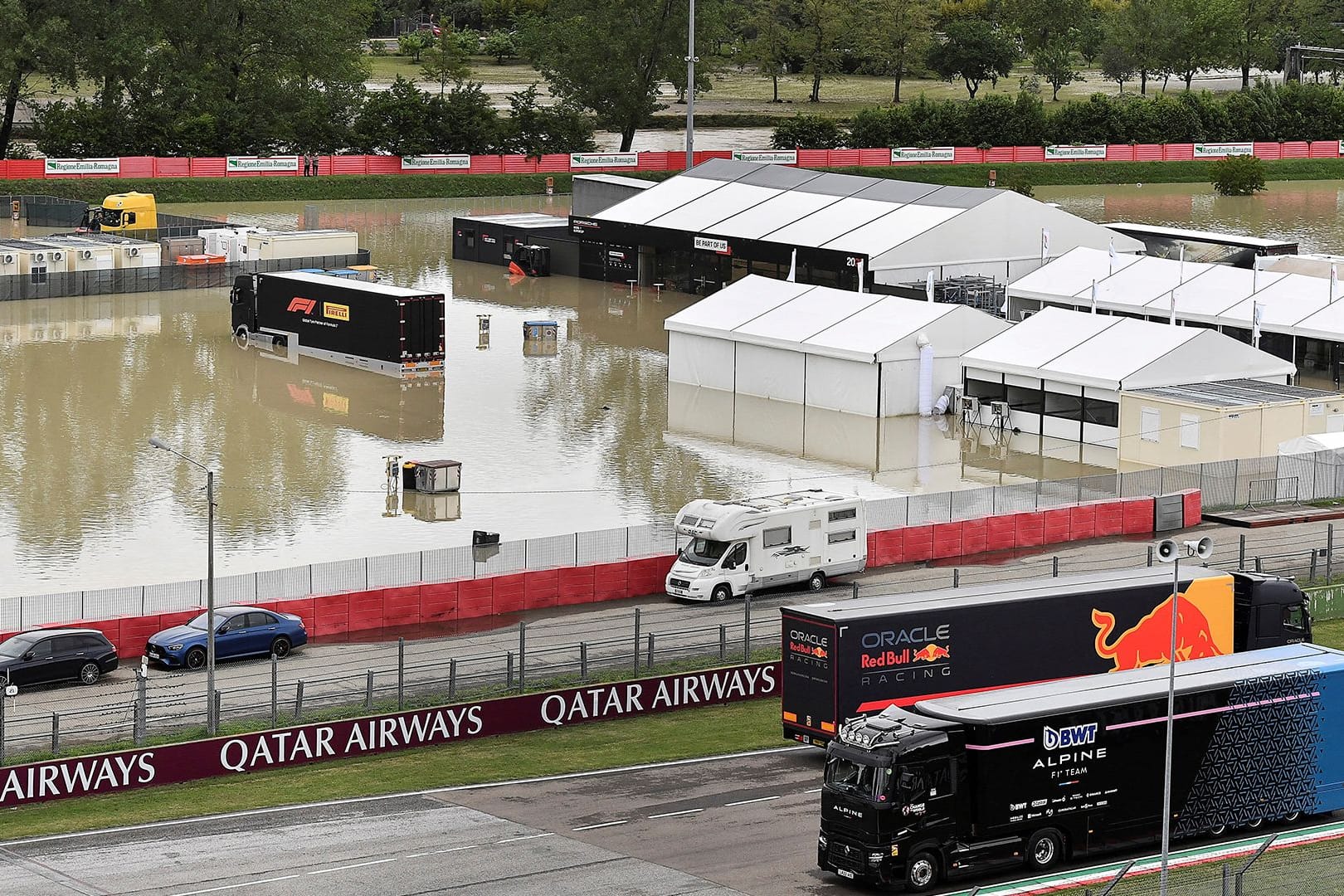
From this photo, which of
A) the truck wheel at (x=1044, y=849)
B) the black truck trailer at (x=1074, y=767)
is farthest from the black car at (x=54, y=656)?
the truck wheel at (x=1044, y=849)

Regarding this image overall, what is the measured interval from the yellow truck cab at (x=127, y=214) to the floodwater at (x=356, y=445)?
1490 centimetres

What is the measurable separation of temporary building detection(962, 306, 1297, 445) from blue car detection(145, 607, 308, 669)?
3042 centimetres

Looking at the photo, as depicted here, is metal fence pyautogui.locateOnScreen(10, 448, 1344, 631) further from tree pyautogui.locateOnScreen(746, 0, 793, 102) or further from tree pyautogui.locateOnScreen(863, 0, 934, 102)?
tree pyautogui.locateOnScreen(746, 0, 793, 102)

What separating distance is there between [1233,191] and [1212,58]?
145ft

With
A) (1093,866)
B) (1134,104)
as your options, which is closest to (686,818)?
(1093,866)

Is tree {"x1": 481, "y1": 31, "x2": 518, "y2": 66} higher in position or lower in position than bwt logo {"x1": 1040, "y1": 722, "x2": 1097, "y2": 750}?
higher

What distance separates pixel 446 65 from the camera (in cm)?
15025

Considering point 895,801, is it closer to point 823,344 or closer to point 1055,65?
point 823,344

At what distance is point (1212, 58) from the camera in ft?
546

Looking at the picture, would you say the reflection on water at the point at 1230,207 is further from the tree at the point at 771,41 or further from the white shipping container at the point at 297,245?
the white shipping container at the point at 297,245

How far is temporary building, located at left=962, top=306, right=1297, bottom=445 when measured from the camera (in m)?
64.0

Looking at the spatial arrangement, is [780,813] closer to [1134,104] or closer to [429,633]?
[429,633]

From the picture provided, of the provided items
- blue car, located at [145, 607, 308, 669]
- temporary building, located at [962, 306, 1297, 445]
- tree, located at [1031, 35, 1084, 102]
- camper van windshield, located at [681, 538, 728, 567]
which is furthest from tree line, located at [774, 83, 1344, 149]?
blue car, located at [145, 607, 308, 669]

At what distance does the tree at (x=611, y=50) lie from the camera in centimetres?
12862
